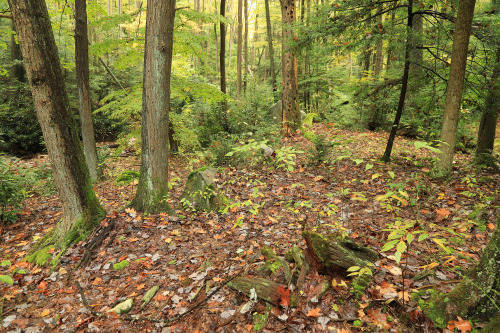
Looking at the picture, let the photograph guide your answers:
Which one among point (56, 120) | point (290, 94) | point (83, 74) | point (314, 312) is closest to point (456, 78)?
point (290, 94)

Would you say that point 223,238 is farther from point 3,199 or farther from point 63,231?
point 3,199

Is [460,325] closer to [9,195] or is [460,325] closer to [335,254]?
[335,254]

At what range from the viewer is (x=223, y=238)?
4461 mm

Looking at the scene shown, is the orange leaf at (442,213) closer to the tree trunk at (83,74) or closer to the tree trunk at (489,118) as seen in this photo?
the tree trunk at (489,118)

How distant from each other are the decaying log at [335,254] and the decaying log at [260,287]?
0.53 m

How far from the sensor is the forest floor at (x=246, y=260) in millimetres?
2492

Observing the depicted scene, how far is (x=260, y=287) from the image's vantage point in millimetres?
2830

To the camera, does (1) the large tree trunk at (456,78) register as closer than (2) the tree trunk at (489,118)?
Yes

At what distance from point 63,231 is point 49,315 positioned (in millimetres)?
1679

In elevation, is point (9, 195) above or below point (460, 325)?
below

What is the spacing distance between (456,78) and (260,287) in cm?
597

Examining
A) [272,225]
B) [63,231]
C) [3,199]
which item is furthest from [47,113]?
[272,225]

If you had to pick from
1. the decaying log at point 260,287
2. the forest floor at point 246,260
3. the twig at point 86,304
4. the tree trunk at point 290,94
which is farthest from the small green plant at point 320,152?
the twig at point 86,304

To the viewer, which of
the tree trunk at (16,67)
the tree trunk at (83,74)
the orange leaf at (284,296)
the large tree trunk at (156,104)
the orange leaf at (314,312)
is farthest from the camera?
the tree trunk at (16,67)
